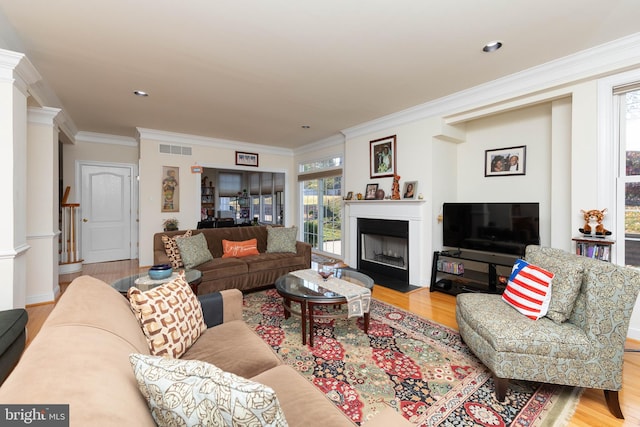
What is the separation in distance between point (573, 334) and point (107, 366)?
2360 mm

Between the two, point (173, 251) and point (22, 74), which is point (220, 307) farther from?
point (22, 74)

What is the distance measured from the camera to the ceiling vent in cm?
531

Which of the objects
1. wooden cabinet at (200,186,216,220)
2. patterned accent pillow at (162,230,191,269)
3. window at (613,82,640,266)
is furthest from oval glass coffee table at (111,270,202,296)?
wooden cabinet at (200,186,216,220)

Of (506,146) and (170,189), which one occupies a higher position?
(506,146)

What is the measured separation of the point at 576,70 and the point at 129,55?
14.0 feet

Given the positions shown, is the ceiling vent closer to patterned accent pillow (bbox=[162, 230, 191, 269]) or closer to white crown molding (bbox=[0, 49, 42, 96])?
patterned accent pillow (bbox=[162, 230, 191, 269])

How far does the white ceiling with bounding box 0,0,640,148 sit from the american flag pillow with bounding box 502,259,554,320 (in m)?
1.90

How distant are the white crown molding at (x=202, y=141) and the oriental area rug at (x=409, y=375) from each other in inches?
161

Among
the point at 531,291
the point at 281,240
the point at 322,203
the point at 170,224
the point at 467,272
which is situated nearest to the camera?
the point at 531,291

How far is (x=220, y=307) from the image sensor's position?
1.92 m

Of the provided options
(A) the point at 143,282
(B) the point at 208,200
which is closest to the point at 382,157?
(A) the point at 143,282

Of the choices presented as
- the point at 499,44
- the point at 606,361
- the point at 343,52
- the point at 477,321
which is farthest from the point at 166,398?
the point at 499,44

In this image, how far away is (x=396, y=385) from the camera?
1.89 meters

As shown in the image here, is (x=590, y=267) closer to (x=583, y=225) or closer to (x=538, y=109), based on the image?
(x=583, y=225)
